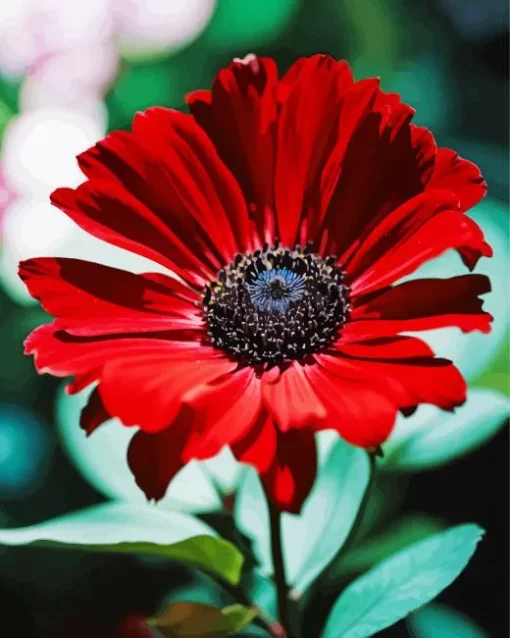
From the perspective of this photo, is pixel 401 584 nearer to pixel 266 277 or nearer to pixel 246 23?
pixel 266 277

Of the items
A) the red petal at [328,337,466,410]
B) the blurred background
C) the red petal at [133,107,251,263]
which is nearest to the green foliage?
the blurred background

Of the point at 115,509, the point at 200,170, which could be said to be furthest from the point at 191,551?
the point at 200,170

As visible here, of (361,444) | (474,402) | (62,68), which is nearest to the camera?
(361,444)

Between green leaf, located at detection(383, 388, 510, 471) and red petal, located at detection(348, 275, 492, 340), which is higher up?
red petal, located at detection(348, 275, 492, 340)

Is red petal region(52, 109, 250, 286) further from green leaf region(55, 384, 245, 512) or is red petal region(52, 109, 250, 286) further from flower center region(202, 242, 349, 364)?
green leaf region(55, 384, 245, 512)

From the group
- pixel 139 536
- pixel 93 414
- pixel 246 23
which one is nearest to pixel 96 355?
pixel 93 414

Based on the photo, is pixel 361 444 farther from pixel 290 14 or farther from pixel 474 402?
pixel 290 14
